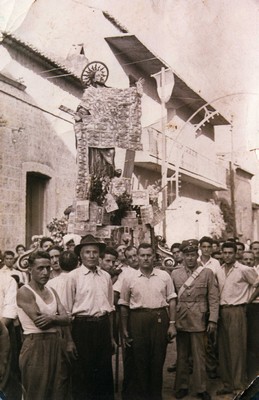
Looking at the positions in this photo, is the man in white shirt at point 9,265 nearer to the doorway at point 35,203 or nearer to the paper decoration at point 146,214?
the doorway at point 35,203

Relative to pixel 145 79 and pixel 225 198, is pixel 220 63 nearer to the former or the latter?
pixel 145 79

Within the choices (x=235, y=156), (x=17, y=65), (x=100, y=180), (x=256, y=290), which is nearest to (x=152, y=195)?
(x=100, y=180)

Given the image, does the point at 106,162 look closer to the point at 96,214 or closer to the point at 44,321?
the point at 96,214

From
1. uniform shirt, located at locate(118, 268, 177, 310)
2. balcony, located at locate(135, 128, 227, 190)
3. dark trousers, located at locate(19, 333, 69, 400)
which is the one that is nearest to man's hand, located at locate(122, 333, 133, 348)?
uniform shirt, located at locate(118, 268, 177, 310)

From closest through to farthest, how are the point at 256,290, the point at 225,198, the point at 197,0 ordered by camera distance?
the point at 197,0 → the point at 256,290 → the point at 225,198

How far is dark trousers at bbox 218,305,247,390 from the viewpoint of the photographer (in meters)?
3.04

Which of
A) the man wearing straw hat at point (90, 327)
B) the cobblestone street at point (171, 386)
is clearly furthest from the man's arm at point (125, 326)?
the cobblestone street at point (171, 386)

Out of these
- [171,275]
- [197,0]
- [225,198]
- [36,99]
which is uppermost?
[197,0]

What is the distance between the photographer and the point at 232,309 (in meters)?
3.17

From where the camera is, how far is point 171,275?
3238 mm

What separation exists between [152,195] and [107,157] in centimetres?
34

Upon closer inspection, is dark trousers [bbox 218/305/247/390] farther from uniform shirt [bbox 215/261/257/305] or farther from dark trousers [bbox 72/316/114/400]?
dark trousers [bbox 72/316/114/400]

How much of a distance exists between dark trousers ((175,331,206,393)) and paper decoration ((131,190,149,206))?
73 cm

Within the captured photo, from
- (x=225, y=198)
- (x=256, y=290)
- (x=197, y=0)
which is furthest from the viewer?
(x=225, y=198)
